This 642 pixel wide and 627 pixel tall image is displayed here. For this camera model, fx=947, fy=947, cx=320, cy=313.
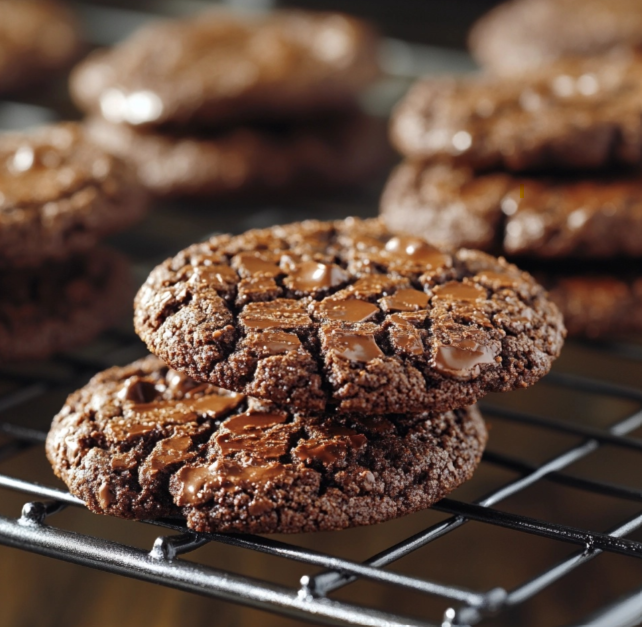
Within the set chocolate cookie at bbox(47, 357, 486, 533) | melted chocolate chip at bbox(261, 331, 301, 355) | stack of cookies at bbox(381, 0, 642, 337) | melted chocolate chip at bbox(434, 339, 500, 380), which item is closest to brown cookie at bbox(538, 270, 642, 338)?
stack of cookies at bbox(381, 0, 642, 337)

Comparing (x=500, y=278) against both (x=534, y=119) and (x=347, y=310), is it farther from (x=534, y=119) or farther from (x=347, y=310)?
(x=534, y=119)

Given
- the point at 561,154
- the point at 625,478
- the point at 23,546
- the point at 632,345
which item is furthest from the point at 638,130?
the point at 23,546

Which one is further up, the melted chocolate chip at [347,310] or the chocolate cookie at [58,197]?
the chocolate cookie at [58,197]

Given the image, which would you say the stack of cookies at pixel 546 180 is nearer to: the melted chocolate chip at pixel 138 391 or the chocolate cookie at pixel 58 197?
the chocolate cookie at pixel 58 197

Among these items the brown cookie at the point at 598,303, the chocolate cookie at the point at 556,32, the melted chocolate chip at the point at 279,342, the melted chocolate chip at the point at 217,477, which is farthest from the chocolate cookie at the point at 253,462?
the chocolate cookie at the point at 556,32

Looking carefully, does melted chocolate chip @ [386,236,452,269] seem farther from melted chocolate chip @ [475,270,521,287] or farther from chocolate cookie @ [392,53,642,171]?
chocolate cookie @ [392,53,642,171]

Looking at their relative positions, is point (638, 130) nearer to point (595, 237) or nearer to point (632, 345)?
point (595, 237)

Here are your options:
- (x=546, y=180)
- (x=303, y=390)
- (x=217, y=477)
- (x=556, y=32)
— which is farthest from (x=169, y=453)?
(x=556, y=32)
